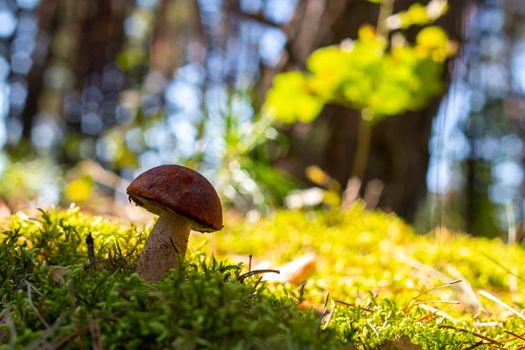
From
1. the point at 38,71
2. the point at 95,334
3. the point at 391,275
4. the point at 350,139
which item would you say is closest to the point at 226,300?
the point at 95,334

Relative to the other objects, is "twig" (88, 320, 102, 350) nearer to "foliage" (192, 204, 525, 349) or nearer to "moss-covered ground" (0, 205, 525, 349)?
"moss-covered ground" (0, 205, 525, 349)

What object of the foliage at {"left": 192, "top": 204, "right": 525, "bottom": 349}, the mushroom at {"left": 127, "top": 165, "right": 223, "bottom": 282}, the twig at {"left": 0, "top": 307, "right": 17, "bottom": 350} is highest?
the mushroom at {"left": 127, "top": 165, "right": 223, "bottom": 282}

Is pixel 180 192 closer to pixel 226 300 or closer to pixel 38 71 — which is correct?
pixel 226 300

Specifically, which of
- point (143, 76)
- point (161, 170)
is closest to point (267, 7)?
point (143, 76)

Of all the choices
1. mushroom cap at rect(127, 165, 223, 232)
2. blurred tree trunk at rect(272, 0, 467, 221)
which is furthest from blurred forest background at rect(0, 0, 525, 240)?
mushroom cap at rect(127, 165, 223, 232)

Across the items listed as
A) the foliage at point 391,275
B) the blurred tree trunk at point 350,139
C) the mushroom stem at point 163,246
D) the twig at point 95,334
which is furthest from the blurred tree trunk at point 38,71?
the twig at point 95,334
